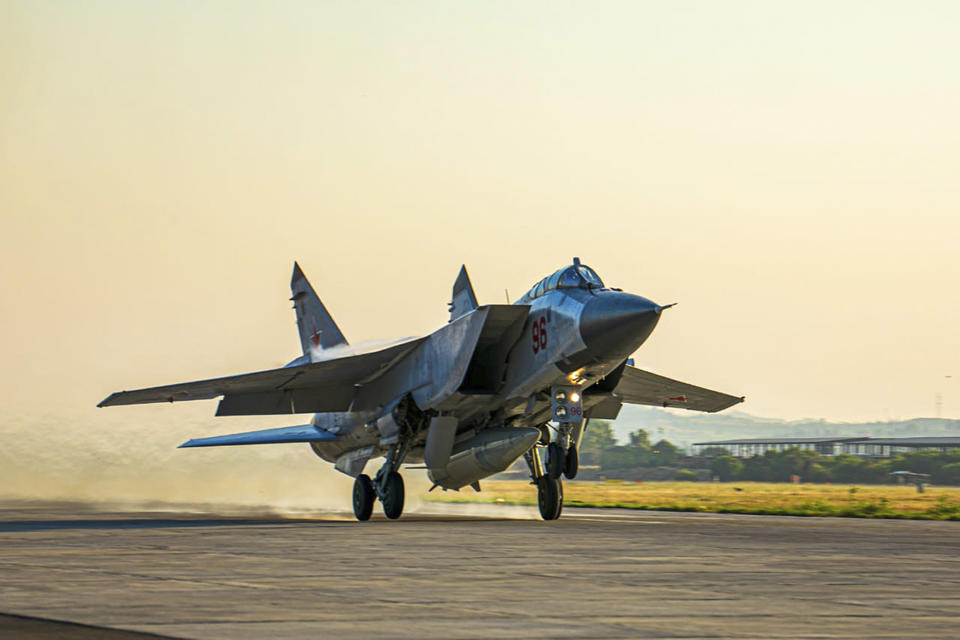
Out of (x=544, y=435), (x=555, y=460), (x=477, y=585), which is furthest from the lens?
(x=544, y=435)

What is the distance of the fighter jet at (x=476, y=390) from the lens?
58.3 ft

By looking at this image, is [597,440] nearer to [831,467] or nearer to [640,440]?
[640,440]

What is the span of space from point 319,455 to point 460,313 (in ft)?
21.9

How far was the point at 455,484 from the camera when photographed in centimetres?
2084

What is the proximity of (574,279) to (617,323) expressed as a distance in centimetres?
149

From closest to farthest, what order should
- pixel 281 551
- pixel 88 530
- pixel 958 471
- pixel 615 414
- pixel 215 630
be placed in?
pixel 215 630 → pixel 281 551 → pixel 88 530 → pixel 615 414 → pixel 958 471

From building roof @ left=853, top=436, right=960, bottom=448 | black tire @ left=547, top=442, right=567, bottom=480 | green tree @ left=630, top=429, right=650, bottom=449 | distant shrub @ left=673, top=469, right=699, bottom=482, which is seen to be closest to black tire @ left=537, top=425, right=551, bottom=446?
black tire @ left=547, top=442, right=567, bottom=480

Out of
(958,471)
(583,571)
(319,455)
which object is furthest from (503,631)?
(958,471)

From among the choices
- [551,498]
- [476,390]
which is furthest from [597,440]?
[476,390]

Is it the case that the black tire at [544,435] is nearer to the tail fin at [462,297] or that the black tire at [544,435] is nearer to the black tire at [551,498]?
the black tire at [551,498]

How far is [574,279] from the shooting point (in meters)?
18.2

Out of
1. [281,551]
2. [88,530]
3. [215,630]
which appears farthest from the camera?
[88,530]

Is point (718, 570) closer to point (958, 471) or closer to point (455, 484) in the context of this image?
point (455, 484)

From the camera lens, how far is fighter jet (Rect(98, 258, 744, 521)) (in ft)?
58.3
